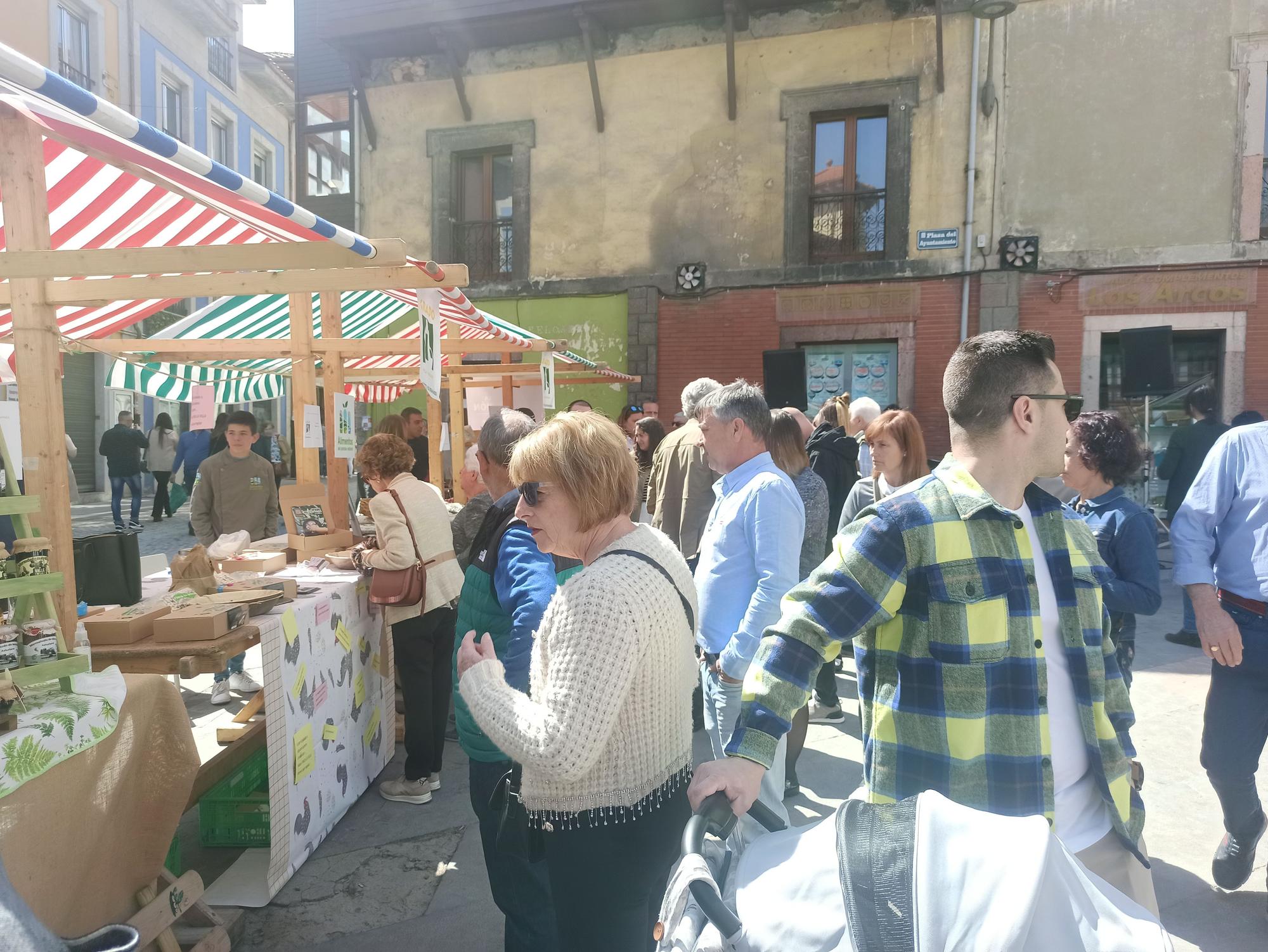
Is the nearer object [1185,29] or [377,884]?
[377,884]

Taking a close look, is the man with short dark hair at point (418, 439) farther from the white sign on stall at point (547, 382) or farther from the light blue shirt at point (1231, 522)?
the light blue shirt at point (1231, 522)

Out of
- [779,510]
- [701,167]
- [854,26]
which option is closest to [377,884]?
[779,510]

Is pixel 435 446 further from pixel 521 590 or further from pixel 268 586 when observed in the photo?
pixel 521 590

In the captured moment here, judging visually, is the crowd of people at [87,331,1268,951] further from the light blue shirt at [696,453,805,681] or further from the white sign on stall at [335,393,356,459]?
the white sign on stall at [335,393,356,459]

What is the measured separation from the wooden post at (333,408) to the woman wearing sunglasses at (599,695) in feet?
11.7

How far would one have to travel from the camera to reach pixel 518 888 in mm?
2205

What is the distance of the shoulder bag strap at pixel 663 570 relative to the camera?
1753 millimetres

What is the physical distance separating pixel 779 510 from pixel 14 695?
2.26 metres

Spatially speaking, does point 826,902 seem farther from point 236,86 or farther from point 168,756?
point 236,86

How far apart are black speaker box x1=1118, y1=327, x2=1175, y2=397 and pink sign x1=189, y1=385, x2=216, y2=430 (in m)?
10.1

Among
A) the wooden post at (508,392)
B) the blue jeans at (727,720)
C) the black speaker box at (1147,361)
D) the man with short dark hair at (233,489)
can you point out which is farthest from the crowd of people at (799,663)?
the black speaker box at (1147,361)

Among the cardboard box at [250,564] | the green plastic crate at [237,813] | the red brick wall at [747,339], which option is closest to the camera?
the green plastic crate at [237,813]

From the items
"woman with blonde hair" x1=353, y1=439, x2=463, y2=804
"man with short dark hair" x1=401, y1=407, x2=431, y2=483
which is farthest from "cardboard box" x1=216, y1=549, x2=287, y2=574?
"man with short dark hair" x1=401, y1=407, x2=431, y2=483

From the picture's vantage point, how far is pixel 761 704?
1.50 m
